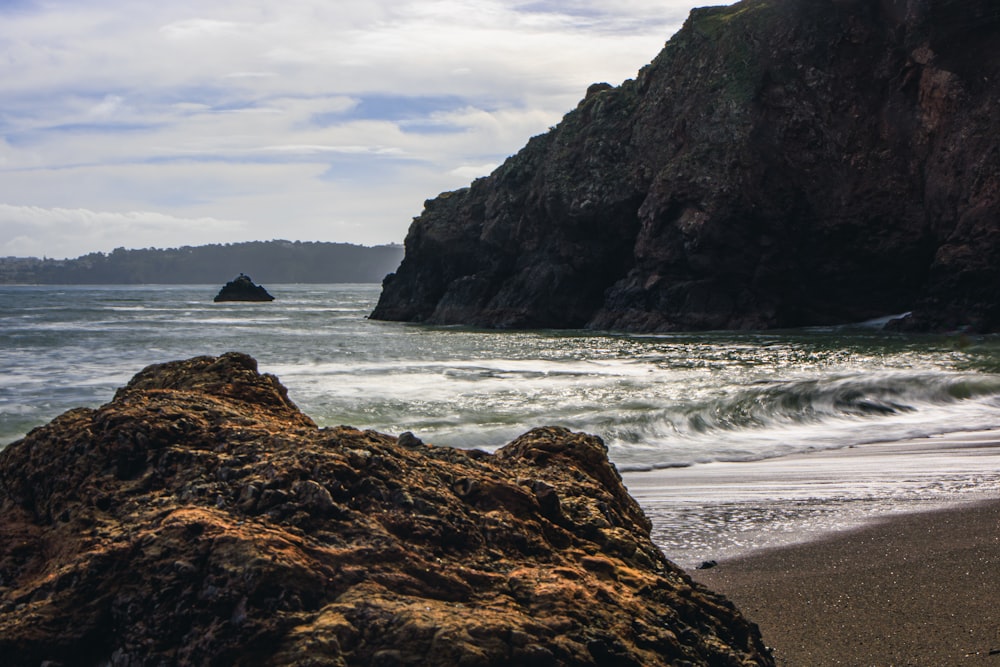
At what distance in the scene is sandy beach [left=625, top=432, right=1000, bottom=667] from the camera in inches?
157

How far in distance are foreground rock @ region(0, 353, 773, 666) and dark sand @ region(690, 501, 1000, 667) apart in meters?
0.82

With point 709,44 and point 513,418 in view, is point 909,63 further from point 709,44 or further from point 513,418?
point 513,418

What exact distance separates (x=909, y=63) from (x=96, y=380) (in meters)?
28.5

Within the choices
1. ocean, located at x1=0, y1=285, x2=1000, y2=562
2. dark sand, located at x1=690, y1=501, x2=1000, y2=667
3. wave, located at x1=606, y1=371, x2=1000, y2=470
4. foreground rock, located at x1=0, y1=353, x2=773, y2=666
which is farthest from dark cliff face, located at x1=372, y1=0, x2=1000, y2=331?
foreground rock, located at x1=0, y1=353, x2=773, y2=666

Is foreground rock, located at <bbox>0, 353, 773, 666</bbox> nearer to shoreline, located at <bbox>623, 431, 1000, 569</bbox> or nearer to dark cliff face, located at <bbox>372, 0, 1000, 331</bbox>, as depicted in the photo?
shoreline, located at <bbox>623, 431, 1000, 569</bbox>

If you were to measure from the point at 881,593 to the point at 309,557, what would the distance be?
3043mm

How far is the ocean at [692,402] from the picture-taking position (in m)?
7.55

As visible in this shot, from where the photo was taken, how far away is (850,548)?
5.66 m

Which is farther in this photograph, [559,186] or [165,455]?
[559,186]

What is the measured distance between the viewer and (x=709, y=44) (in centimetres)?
4012

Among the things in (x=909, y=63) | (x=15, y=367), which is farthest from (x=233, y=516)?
(x=909, y=63)

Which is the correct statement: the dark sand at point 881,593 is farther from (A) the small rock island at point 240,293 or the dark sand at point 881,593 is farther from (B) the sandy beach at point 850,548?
(A) the small rock island at point 240,293

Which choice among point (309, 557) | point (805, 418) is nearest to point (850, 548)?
point (309, 557)

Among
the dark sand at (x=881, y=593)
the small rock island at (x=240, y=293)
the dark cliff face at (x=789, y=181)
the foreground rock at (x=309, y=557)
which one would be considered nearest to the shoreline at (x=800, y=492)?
the dark sand at (x=881, y=593)
